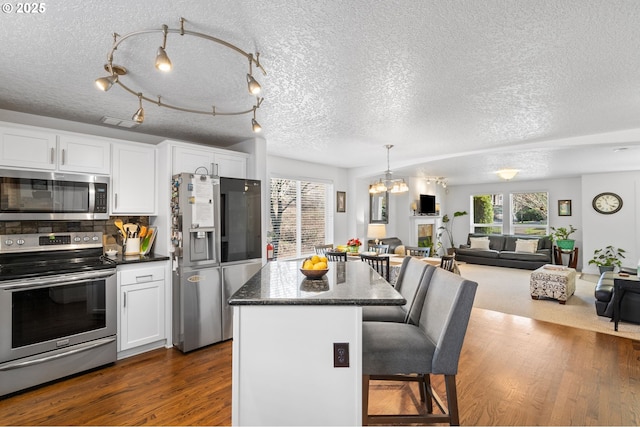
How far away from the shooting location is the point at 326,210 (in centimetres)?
632

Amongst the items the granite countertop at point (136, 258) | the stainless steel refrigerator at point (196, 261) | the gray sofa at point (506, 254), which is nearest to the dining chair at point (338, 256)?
the stainless steel refrigerator at point (196, 261)

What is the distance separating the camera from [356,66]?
2.16 metres

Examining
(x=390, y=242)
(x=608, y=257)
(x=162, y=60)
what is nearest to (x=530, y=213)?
(x=608, y=257)

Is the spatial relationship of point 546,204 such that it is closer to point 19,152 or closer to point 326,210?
point 326,210

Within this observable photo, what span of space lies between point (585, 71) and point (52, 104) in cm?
445

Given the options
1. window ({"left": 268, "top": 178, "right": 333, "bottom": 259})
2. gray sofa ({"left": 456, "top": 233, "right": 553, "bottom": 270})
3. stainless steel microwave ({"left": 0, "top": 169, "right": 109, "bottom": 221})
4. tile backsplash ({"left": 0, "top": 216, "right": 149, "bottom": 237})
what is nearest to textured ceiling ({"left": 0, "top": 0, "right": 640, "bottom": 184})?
stainless steel microwave ({"left": 0, "top": 169, "right": 109, "bottom": 221})

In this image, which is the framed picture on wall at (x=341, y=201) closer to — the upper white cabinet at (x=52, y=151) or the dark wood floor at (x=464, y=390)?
the dark wood floor at (x=464, y=390)

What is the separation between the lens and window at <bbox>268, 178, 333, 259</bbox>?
537 centimetres

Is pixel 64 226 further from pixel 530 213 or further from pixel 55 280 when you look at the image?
pixel 530 213

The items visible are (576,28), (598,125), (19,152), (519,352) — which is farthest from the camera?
(598,125)

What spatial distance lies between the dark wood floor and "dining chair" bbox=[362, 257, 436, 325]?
27.1 inches

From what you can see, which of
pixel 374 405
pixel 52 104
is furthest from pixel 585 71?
pixel 52 104

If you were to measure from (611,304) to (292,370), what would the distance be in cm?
479

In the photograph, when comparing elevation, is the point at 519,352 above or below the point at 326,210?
below
